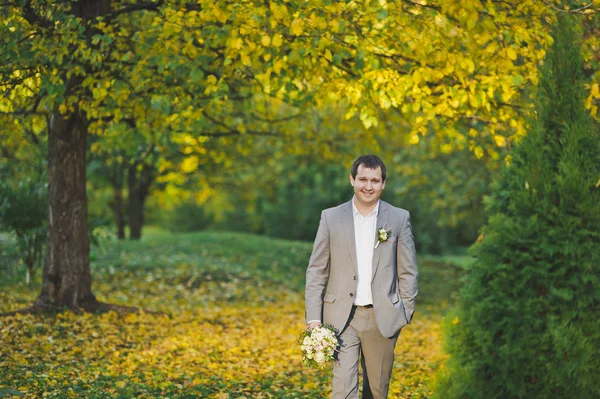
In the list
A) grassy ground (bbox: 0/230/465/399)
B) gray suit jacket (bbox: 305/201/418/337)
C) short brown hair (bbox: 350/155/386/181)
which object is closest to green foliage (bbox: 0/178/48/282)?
grassy ground (bbox: 0/230/465/399)

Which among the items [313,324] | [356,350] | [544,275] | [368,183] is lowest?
[356,350]

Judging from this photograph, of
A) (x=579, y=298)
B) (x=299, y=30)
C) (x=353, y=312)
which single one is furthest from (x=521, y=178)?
(x=299, y=30)

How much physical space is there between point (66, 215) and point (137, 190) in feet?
39.4

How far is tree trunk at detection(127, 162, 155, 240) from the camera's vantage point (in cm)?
2107

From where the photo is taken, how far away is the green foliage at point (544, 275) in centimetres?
402

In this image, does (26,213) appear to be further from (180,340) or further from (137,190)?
(137,190)

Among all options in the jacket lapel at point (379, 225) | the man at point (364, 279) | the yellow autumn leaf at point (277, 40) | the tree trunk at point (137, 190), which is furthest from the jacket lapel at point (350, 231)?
the tree trunk at point (137, 190)

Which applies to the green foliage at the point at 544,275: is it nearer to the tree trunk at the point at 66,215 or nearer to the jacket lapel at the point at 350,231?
the jacket lapel at the point at 350,231

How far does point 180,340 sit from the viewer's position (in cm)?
948

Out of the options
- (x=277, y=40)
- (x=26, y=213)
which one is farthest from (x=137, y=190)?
(x=277, y=40)

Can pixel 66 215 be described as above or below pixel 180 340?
above

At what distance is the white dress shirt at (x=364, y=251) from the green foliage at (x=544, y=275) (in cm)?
72

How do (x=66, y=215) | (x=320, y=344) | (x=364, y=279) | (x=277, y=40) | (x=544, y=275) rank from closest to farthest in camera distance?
(x=544, y=275), (x=320, y=344), (x=364, y=279), (x=277, y=40), (x=66, y=215)

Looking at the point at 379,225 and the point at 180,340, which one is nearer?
the point at 379,225
